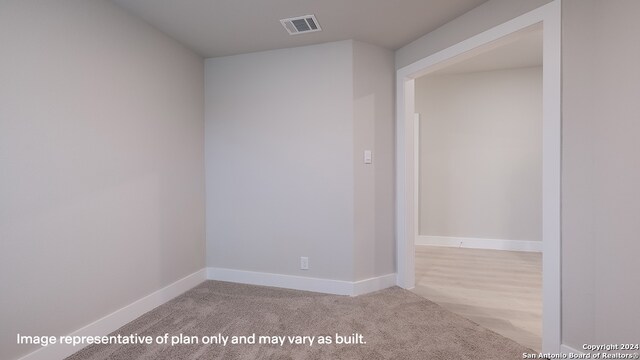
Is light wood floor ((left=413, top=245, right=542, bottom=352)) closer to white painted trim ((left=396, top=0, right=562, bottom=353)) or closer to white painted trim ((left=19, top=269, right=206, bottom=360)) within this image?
white painted trim ((left=396, top=0, right=562, bottom=353))

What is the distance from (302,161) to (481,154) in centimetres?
303

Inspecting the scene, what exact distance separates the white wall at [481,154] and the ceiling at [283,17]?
214 cm

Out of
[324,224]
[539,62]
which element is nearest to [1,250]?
[324,224]

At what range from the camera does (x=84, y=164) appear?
1.98 m

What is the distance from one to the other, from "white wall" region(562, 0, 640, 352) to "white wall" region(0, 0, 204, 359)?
2.95 meters

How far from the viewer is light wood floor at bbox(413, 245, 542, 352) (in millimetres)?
2293

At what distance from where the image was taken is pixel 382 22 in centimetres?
245

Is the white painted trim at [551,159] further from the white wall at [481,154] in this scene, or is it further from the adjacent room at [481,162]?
A: the white wall at [481,154]

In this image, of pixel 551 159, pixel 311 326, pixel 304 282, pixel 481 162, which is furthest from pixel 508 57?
pixel 311 326

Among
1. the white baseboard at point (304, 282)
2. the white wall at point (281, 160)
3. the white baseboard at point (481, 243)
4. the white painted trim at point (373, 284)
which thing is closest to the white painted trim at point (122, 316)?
the white baseboard at point (304, 282)

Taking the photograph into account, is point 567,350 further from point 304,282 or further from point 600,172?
point 304,282

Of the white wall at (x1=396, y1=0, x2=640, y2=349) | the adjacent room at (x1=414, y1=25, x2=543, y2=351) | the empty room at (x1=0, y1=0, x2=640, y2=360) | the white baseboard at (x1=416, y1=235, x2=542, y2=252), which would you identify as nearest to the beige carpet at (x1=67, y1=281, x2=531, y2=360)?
the empty room at (x1=0, y1=0, x2=640, y2=360)

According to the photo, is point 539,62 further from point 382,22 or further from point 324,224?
point 324,224

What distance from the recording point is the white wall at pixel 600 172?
147 centimetres
